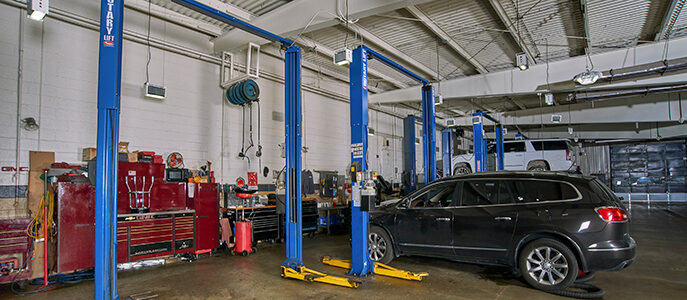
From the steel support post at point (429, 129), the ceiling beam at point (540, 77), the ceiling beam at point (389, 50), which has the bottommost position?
the steel support post at point (429, 129)

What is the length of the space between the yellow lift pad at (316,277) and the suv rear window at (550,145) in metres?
11.5

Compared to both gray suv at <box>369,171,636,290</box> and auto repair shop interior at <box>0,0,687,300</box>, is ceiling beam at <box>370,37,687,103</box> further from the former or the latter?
gray suv at <box>369,171,636,290</box>

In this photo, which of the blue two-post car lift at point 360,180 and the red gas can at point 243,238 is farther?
the red gas can at point 243,238

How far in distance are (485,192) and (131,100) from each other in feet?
19.5

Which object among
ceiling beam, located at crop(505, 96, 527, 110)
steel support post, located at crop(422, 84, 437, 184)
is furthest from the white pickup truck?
steel support post, located at crop(422, 84, 437, 184)

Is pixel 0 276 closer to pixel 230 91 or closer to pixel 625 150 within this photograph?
pixel 230 91

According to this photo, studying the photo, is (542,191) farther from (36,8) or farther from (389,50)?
(36,8)

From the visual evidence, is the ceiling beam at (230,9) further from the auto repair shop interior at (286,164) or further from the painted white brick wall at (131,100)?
the painted white brick wall at (131,100)

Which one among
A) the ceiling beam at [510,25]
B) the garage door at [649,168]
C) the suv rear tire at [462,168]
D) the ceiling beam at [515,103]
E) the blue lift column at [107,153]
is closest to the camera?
the blue lift column at [107,153]

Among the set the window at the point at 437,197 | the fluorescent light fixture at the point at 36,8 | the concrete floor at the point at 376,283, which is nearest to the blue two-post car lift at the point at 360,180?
the concrete floor at the point at 376,283

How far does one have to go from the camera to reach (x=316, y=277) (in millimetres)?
4520

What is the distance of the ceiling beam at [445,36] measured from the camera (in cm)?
695

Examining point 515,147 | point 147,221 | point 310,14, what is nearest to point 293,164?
point 147,221

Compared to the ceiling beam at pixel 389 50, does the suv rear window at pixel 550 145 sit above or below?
below
